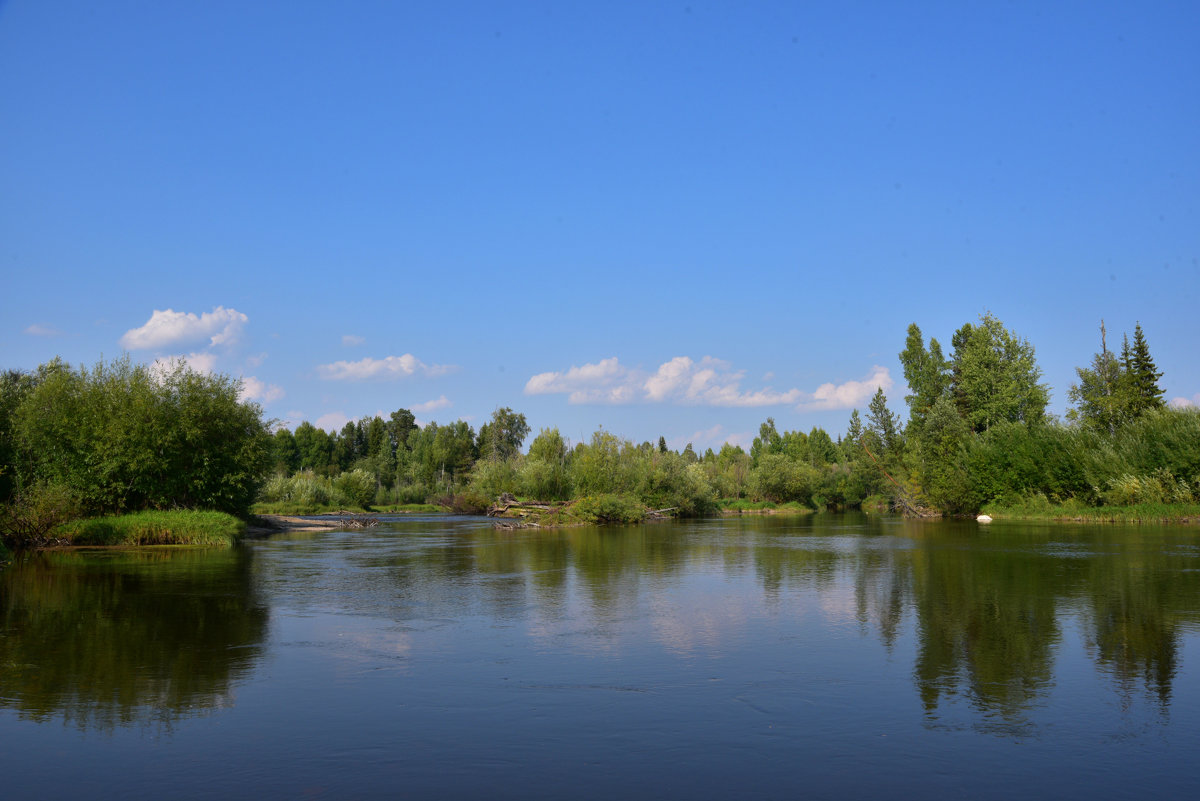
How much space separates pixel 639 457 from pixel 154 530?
3457 cm

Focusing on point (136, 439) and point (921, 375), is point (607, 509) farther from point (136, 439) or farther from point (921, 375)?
point (921, 375)

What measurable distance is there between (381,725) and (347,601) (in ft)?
28.0

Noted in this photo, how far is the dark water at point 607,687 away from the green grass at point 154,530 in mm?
11837

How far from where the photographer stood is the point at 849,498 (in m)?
84.6

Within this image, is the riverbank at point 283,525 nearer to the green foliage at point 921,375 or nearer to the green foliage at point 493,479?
the green foliage at point 493,479

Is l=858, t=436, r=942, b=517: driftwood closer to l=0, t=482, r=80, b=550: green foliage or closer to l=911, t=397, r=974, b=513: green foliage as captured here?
l=911, t=397, r=974, b=513: green foliage

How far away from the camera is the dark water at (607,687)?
6215 millimetres

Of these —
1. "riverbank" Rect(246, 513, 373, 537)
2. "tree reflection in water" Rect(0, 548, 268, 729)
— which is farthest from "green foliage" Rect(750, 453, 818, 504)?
"tree reflection in water" Rect(0, 548, 268, 729)

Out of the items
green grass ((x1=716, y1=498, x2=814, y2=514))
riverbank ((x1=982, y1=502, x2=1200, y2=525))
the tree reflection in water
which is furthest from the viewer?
green grass ((x1=716, y1=498, x2=814, y2=514))

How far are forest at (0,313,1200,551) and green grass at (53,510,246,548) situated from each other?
965 mm

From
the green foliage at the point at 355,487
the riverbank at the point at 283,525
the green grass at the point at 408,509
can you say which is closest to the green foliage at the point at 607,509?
the riverbank at the point at 283,525

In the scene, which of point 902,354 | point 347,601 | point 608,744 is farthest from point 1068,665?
point 902,354

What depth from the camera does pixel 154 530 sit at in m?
29.4

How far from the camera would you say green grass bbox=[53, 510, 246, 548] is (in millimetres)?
28391
